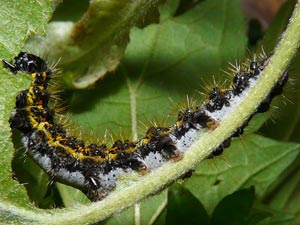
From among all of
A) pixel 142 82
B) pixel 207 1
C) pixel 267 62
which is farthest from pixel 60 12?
pixel 267 62

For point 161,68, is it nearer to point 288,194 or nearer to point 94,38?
point 94,38

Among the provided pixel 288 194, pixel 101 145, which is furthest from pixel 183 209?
pixel 288 194

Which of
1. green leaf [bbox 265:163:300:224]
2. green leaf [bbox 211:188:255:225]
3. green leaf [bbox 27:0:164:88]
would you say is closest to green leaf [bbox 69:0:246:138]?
green leaf [bbox 27:0:164:88]

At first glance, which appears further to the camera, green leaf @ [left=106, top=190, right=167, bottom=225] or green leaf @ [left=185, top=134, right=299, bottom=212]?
green leaf @ [left=185, top=134, right=299, bottom=212]

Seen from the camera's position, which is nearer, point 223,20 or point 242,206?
point 242,206

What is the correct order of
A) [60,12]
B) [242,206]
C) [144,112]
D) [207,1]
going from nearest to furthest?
[242,206]
[60,12]
[144,112]
[207,1]

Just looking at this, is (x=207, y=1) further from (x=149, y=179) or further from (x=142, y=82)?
(x=149, y=179)

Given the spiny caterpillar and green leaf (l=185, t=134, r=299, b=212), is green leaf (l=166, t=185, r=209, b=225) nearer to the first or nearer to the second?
green leaf (l=185, t=134, r=299, b=212)
